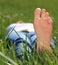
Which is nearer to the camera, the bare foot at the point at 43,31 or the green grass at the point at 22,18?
the green grass at the point at 22,18

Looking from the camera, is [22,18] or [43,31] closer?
[43,31]

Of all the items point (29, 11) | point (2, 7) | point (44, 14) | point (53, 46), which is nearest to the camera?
point (53, 46)

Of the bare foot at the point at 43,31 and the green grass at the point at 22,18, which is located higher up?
the bare foot at the point at 43,31

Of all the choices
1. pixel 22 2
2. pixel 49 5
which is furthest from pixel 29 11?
pixel 22 2

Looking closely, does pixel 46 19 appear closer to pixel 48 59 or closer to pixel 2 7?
pixel 48 59

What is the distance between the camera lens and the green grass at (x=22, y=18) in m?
2.30

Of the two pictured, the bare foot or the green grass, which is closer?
the green grass

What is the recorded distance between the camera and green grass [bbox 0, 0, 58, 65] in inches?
90.6

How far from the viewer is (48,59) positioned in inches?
89.7

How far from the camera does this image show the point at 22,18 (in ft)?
16.9

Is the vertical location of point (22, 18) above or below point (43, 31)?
below

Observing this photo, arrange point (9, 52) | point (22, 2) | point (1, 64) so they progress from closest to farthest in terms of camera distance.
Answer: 1. point (1, 64)
2. point (9, 52)
3. point (22, 2)

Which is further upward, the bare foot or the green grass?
the bare foot

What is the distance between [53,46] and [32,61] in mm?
378
